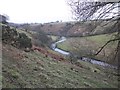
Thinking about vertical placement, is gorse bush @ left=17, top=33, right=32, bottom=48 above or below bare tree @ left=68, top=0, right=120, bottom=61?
below

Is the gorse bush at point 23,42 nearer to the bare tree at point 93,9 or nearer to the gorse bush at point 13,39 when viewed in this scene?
the gorse bush at point 13,39

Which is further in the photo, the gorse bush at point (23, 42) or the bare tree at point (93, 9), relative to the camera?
the gorse bush at point (23, 42)

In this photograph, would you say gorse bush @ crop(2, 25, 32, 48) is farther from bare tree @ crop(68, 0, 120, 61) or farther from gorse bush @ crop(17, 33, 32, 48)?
bare tree @ crop(68, 0, 120, 61)

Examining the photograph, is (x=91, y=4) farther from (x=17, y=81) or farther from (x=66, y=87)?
(x=66, y=87)

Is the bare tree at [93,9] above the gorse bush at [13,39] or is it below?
above

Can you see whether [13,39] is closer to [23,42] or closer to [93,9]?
[23,42]

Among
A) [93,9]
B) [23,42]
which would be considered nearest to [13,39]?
[23,42]

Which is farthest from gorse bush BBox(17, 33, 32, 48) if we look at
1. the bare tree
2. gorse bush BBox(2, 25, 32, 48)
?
the bare tree

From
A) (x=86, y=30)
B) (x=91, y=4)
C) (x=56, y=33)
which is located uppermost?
(x=91, y=4)

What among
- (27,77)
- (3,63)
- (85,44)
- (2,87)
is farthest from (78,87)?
(85,44)

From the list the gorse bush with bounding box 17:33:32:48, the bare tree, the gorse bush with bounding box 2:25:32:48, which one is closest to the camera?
the bare tree

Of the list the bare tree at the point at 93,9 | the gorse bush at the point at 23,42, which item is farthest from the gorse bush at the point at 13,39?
the bare tree at the point at 93,9

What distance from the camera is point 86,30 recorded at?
11.0 meters

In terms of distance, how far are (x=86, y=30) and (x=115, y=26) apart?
4.39 feet
